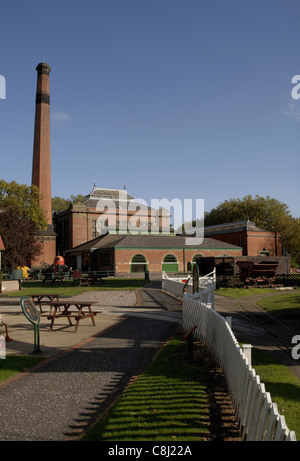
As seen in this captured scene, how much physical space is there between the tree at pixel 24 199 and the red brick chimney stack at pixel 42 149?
3831mm

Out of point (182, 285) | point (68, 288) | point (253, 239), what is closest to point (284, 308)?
point (182, 285)

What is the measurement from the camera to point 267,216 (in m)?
74.8

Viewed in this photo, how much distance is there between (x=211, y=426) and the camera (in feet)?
15.6

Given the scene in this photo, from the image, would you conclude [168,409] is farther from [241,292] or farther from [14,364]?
[241,292]

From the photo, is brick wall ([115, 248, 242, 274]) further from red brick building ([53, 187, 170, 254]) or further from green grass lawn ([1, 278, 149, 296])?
green grass lawn ([1, 278, 149, 296])

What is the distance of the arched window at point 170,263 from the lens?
1978 inches

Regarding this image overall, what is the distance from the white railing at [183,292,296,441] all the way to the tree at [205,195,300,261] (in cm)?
6502

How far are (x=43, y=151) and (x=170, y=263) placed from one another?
25321 millimetres

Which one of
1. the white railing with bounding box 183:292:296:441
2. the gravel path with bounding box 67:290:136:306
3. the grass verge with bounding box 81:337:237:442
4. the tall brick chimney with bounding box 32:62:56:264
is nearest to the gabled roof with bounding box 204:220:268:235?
the tall brick chimney with bounding box 32:62:56:264

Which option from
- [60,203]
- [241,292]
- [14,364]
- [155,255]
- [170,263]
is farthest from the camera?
[60,203]

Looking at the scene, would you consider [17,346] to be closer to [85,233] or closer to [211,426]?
[211,426]

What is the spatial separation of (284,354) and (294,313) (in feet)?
22.0

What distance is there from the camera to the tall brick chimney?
57.0m
